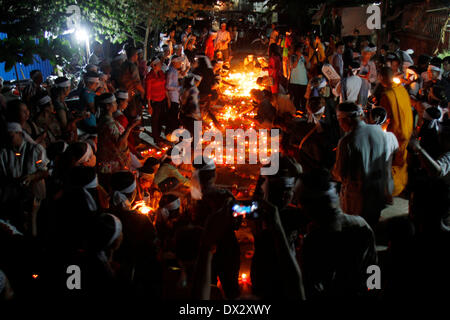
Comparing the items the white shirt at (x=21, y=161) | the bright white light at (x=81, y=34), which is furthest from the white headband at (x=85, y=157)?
the bright white light at (x=81, y=34)

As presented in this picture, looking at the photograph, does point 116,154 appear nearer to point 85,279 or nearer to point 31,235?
point 31,235

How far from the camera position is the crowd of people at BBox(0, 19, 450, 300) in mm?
2475

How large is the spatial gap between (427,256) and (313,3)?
23623mm

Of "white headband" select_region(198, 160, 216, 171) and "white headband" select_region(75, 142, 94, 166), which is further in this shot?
"white headband" select_region(75, 142, 94, 166)

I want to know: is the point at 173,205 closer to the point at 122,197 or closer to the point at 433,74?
the point at 122,197

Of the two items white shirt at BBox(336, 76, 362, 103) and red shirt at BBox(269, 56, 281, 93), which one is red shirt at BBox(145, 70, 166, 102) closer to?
red shirt at BBox(269, 56, 281, 93)

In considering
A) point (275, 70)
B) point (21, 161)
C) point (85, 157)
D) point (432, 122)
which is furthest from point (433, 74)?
point (21, 161)

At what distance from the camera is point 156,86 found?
28.1ft

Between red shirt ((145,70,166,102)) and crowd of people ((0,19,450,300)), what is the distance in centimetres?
3

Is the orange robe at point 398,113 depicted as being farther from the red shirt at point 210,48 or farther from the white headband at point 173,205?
the red shirt at point 210,48

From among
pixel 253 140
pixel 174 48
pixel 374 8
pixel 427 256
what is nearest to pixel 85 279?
pixel 427 256

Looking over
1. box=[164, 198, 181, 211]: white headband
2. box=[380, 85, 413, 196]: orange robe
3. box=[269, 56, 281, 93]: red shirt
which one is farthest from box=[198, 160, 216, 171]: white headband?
box=[269, 56, 281, 93]: red shirt

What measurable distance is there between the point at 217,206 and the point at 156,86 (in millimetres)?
5681

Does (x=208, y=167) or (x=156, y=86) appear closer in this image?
(x=208, y=167)
